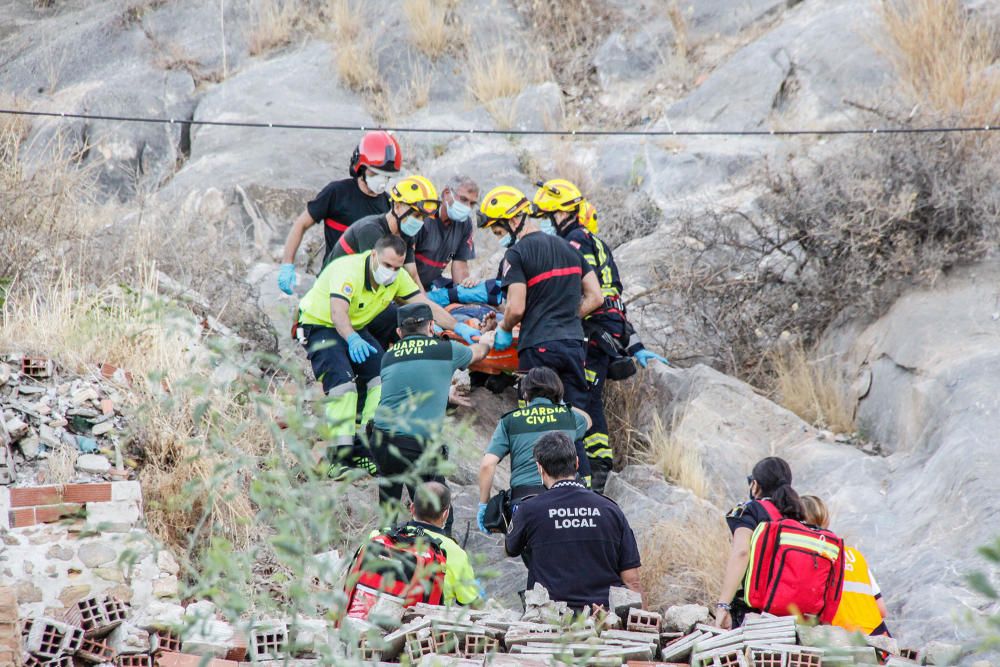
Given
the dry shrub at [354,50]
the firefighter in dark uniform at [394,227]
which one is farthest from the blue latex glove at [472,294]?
the dry shrub at [354,50]

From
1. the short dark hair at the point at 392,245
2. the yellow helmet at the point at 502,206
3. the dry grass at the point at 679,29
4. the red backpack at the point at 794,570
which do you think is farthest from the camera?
the dry grass at the point at 679,29

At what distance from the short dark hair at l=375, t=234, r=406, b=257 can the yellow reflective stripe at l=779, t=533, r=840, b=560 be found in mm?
2986

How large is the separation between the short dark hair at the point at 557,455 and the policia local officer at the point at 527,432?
0.51 m

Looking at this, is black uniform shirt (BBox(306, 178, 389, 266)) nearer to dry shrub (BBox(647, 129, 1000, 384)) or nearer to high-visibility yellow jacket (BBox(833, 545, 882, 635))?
dry shrub (BBox(647, 129, 1000, 384))

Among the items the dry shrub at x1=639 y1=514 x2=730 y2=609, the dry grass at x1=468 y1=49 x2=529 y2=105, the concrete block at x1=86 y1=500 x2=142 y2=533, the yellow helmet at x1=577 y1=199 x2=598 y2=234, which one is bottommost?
the dry shrub at x1=639 y1=514 x2=730 y2=609

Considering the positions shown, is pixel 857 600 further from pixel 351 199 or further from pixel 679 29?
pixel 679 29

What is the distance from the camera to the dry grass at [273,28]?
57.2 ft

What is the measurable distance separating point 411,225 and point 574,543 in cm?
302

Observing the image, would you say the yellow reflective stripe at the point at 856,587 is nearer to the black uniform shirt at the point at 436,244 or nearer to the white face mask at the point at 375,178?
the black uniform shirt at the point at 436,244

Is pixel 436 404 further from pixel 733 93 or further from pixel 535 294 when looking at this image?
pixel 733 93

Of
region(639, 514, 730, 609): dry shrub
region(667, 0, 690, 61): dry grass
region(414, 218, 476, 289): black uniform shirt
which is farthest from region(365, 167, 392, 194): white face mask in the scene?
region(667, 0, 690, 61): dry grass

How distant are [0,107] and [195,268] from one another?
5923 millimetres

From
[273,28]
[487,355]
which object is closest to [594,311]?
[487,355]

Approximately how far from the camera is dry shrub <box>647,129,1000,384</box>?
29.3 ft
